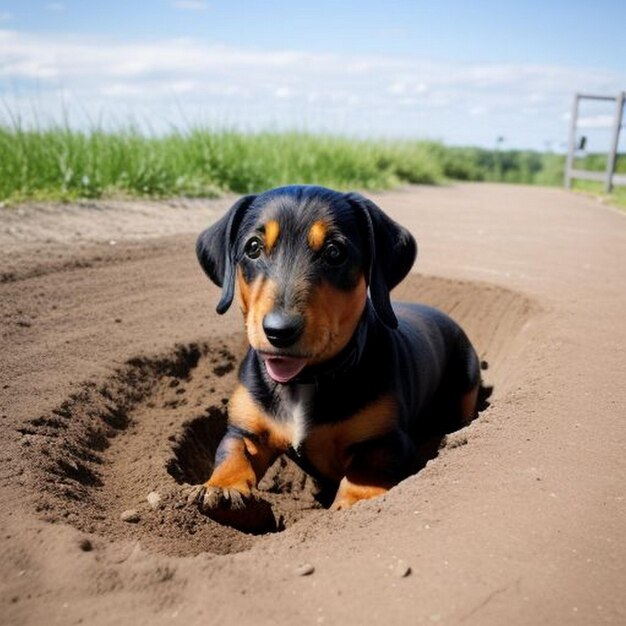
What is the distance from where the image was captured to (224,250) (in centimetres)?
347

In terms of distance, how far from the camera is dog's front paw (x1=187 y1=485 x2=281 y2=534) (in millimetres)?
2844

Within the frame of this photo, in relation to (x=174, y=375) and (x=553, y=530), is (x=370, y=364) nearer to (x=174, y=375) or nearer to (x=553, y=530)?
(x=553, y=530)

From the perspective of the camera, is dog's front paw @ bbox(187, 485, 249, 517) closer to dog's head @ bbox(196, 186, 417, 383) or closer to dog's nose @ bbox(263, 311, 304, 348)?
dog's head @ bbox(196, 186, 417, 383)

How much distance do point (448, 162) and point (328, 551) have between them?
2716 centimetres

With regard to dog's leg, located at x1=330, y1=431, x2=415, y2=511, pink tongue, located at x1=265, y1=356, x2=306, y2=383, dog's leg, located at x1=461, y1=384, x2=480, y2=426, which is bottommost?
dog's leg, located at x1=461, y1=384, x2=480, y2=426

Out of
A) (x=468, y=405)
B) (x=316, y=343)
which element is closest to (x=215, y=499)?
(x=316, y=343)

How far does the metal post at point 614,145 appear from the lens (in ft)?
65.4

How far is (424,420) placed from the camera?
4.39 meters

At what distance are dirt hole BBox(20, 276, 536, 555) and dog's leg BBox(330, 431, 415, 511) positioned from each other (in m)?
0.41

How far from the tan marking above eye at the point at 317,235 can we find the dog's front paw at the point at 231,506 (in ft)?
3.25

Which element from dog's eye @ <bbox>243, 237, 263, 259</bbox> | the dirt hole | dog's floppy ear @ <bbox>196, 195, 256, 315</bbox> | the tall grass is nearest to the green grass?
the tall grass

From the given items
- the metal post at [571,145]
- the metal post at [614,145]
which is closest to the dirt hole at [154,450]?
the metal post at [614,145]

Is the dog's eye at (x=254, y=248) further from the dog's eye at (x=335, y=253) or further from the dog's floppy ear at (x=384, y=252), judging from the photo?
→ the dog's floppy ear at (x=384, y=252)

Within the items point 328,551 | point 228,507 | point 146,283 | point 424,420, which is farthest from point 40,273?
point 328,551
